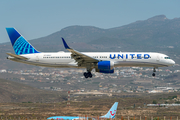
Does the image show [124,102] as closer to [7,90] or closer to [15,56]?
[15,56]

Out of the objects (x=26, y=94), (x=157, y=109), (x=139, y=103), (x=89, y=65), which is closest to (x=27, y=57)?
(x=89, y=65)

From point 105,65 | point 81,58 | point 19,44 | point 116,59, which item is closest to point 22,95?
point 19,44

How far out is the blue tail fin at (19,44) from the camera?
6562cm

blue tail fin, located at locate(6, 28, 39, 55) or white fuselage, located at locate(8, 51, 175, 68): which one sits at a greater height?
blue tail fin, located at locate(6, 28, 39, 55)

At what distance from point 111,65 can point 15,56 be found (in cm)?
1981

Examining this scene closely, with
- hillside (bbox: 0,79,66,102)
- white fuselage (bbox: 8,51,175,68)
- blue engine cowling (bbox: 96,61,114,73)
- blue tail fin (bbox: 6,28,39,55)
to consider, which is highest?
blue tail fin (bbox: 6,28,39,55)

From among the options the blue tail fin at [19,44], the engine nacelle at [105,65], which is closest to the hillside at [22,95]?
the blue tail fin at [19,44]

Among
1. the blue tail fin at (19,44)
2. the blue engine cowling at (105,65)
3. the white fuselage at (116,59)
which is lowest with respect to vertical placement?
the blue engine cowling at (105,65)

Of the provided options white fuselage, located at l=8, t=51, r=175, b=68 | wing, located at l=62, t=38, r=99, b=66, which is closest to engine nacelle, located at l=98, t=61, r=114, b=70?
wing, located at l=62, t=38, r=99, b=66

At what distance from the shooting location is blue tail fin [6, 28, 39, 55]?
65625mm

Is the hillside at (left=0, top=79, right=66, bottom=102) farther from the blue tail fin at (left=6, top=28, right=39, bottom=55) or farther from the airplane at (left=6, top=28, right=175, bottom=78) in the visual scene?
the airplane at (left=6, top=28, right=175, bottom=78)

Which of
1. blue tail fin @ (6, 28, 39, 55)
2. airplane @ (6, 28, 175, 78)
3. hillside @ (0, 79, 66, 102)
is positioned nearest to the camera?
airplane @ (6, 28, 175, 78)

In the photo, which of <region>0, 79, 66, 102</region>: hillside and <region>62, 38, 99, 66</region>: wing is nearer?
<region>62, 38, 99, 66</region>: wing

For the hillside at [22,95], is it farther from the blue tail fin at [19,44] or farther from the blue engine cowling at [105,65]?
the blue engine cowling at [105,65]
